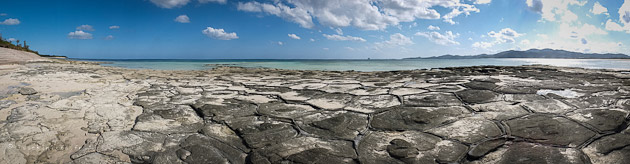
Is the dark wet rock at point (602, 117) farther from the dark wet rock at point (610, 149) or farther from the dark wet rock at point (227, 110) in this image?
the dark wet rock at point (227, 110)

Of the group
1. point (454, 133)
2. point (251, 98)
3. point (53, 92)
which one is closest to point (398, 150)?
point (454, 133)

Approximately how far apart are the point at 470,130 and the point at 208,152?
1365mm

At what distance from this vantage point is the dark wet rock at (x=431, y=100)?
2054 mm

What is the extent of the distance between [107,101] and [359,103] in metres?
2.15

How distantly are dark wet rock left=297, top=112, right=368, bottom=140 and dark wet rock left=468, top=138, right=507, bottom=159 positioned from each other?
0.56 meters

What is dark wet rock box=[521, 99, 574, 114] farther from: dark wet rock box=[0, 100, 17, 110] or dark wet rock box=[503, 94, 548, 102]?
dark wet rock box=[0, 100, 17, 110]

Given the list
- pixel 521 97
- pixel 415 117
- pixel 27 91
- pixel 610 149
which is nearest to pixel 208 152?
pixel 415 117

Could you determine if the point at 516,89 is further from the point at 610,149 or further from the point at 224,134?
the point at 224,134

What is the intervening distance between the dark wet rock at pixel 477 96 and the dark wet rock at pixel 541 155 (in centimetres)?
88

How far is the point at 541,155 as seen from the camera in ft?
3.81

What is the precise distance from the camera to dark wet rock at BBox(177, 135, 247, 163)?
1.24 metres

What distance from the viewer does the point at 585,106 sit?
1826 mm

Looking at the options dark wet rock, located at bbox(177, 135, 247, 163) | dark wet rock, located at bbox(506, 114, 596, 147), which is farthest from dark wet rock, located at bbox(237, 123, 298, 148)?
dark wet rock, located at bbox(506, 114, 596, 147)

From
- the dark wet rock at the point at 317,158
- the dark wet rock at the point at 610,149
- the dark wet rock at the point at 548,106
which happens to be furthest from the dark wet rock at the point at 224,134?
the dark wet rock at the point at 548,106
